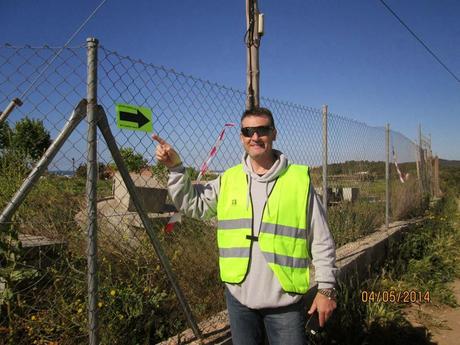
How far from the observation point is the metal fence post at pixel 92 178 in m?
2.07

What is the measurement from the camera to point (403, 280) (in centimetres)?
541

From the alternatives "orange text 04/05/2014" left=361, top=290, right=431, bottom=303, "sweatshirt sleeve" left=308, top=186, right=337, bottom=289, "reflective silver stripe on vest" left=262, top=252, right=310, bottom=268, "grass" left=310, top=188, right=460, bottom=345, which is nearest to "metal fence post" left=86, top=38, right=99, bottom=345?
"reflective silver stripe on vest" left=262, top=252, right=310, bottom=268

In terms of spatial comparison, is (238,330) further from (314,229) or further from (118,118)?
(118,118)

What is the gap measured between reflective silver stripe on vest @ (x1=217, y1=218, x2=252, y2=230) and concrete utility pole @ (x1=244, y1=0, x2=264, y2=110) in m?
1.42

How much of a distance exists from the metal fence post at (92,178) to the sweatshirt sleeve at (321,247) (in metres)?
1.22

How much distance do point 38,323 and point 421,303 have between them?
4412 mm

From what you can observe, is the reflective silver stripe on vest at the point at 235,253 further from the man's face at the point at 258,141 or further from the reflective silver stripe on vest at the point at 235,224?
the man's face at the point at 258,141

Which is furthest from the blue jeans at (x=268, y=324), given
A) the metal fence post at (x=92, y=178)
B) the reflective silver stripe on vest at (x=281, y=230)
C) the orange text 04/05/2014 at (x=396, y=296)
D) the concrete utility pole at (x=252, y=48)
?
the orange text 04/05/2014 at (x=396, y=296)

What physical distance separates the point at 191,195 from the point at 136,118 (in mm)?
562

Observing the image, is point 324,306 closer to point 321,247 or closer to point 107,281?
point 321,247

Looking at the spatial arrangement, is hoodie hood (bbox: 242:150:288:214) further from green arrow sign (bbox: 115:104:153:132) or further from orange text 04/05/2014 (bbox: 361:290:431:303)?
orange text 04/05/2014 (bbox: 361:290:431:303)

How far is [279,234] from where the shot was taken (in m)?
2.17

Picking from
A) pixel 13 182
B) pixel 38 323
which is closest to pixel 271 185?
pixel 38 323

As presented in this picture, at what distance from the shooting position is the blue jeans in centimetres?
215
